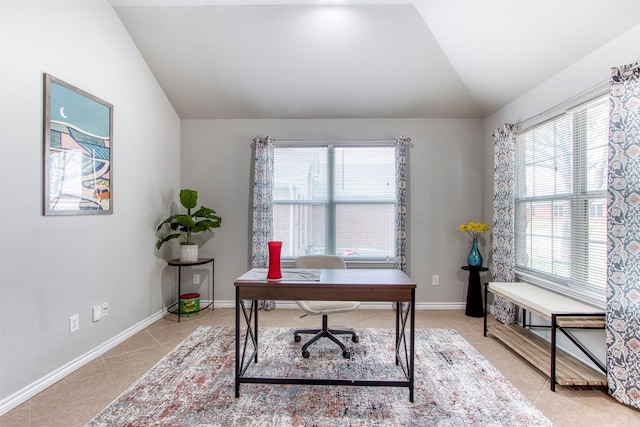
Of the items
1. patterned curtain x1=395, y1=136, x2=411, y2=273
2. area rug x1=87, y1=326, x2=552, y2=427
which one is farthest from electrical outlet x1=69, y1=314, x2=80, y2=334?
patterned curtain x1=395, y1=136, x2=411, y2=273

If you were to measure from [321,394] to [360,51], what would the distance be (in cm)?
307

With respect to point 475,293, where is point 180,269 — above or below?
above

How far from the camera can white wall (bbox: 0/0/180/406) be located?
193cm

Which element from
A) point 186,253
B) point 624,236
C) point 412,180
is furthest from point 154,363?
point 624,236

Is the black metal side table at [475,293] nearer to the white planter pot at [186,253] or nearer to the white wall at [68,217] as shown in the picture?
the white planter pot at [186,253]

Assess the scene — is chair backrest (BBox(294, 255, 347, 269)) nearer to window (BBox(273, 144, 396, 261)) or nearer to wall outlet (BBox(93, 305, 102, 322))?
window (BBox(273, 144, 396, 261))

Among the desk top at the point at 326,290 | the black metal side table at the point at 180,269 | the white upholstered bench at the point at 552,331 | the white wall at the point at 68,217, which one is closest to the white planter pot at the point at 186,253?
the black metal side table at the point at 180,269

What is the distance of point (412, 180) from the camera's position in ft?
12.9

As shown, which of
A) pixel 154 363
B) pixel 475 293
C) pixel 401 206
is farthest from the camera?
pixel 401 206

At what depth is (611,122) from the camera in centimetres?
200

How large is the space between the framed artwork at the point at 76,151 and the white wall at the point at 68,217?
0.06m

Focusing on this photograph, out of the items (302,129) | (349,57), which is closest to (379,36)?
(349,57)

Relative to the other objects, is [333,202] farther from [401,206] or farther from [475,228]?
[475,228]

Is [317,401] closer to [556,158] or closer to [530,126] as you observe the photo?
[556,158]
